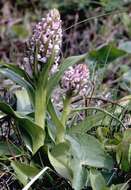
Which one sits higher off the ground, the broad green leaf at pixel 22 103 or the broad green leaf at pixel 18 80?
the broad green leaf at pixel 18 80

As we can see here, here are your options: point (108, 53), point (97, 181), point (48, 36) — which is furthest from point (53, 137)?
point (108, 53)

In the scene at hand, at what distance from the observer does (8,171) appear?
61.6 inches

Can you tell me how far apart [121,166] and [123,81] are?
46.8 inches

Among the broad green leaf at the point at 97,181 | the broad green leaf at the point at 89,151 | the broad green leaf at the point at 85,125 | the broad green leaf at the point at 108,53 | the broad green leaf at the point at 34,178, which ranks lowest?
the broad green leaf at the point at 97,181

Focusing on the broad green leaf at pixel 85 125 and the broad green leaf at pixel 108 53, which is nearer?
the broad green leaf at pixel 85 125

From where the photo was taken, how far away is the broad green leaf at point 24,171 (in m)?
1.50

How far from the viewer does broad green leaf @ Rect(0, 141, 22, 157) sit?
1.58 metres

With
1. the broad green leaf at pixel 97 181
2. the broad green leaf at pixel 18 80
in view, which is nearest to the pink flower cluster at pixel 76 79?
the broad green leaf at pixel 18 80

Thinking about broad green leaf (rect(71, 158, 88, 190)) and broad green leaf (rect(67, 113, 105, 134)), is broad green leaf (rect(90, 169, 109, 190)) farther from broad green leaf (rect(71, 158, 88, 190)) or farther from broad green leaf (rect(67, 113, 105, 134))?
broad green leaf (rect(67, 113, 105, 134))

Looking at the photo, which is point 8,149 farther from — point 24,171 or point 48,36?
point 48,36

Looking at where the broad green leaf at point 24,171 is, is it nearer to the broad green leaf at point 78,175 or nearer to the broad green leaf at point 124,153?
the broad green leaf at point 78,175

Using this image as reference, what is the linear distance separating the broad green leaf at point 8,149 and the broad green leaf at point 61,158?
10 cm

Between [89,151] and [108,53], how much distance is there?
64 cm

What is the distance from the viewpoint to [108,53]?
2.08 m
